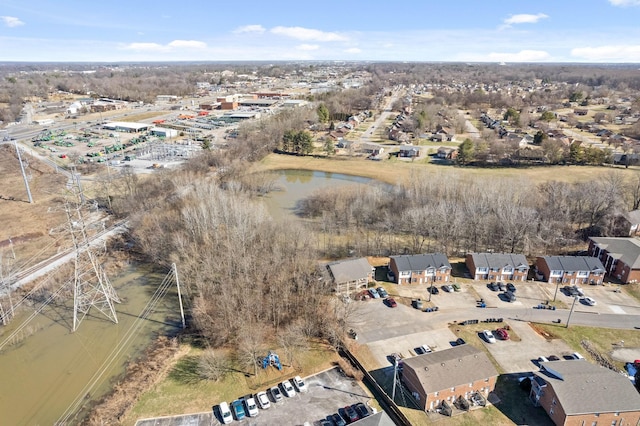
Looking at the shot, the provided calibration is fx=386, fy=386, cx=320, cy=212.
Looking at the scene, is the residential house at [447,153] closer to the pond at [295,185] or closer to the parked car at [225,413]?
the pond at [295,185]

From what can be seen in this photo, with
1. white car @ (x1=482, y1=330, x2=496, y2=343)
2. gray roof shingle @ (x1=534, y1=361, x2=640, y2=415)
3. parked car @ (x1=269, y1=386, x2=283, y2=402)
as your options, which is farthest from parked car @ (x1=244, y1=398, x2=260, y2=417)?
white car @ (x1=482, y1=330, x2=496, y2=343)

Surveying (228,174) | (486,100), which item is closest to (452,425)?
(228,174)

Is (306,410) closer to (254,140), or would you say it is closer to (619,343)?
(619,343)

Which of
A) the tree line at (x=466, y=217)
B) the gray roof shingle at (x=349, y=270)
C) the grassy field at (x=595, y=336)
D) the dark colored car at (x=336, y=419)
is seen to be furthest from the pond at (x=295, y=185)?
the grassy field at (x=595, y=336)

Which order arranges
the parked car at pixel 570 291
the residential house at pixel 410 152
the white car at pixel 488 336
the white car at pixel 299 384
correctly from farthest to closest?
the residential house at pixel 410 152
the parked car at pixel 570 291
the white car at pixel 488 336
the white car at pixel 299 384

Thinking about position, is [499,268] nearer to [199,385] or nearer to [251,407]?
[251,407]
